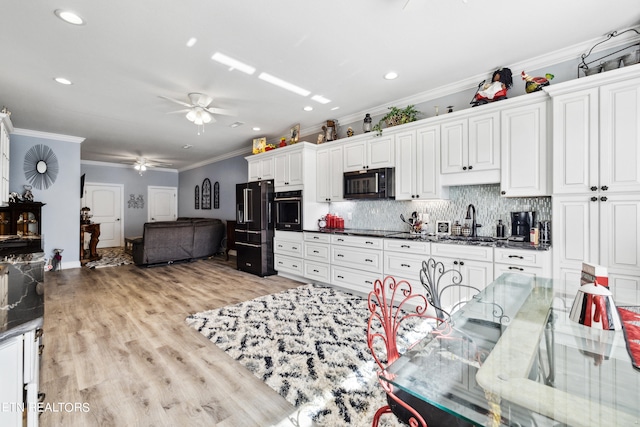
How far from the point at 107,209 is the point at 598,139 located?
1130 centimetres

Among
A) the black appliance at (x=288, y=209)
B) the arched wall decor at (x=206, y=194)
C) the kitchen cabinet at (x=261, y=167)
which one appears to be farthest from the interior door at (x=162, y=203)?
the black appliance at (x=288, y=209)

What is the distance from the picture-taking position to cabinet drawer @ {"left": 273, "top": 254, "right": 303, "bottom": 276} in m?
4.68

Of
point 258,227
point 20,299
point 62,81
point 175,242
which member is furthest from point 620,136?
point 175,242

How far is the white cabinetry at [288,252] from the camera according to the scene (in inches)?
184

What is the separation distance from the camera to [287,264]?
16.0 feet

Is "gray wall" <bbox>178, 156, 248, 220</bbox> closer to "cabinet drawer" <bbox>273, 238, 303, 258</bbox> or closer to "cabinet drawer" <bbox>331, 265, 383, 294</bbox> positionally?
"cabinet drawer" <bbox>273, 238, 303, 258</bbox>

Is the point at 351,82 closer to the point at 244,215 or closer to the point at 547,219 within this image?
the point at 547,219

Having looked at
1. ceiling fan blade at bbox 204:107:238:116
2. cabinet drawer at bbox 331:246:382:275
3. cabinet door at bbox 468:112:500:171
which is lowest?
cabinet drawer at bbox 331:246:382:275

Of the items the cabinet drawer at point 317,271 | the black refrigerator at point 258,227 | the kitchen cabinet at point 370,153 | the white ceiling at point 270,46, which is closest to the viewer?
the white ceiling at point 270,46

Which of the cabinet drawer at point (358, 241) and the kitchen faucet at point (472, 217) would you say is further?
the cabinet drawer at point (358, 241)

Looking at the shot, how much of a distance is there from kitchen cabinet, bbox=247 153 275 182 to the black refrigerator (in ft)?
0.88

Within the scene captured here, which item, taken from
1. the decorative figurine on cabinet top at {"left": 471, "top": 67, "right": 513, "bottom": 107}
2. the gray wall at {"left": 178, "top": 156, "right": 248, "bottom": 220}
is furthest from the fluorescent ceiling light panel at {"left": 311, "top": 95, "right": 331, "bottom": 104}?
the gray wall at {"left": 178, "top": 156, "right": 248, "bottom": 220}

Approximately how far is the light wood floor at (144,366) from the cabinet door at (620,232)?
2761 mm

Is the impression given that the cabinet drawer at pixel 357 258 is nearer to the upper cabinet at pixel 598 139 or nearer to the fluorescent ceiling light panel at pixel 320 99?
the upper cabinet at pixel 598 139
